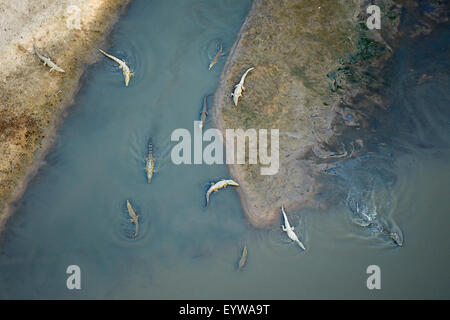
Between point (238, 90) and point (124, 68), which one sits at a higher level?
point (124, 68)

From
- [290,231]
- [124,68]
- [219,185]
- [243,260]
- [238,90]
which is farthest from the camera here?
[124,68]

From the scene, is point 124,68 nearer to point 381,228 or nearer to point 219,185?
point 219,185

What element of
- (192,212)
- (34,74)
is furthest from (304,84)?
(34,74)

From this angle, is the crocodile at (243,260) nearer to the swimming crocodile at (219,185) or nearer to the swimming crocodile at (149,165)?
the swimming crocodile at (219,185)

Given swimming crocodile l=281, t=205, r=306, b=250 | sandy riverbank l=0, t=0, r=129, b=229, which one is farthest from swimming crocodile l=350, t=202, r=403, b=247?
sandy riverbank l=0, t=0, r=129, b=229

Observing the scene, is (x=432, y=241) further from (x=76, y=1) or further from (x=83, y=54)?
(x=76, y=1)

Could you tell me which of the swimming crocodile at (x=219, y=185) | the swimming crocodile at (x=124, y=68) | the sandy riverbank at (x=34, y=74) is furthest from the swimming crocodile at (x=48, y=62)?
the swimming crocodile at (x=219, y=185)

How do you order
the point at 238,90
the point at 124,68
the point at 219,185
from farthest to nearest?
the point at 124,68 < the point at 238,90 < the point at 219,185
